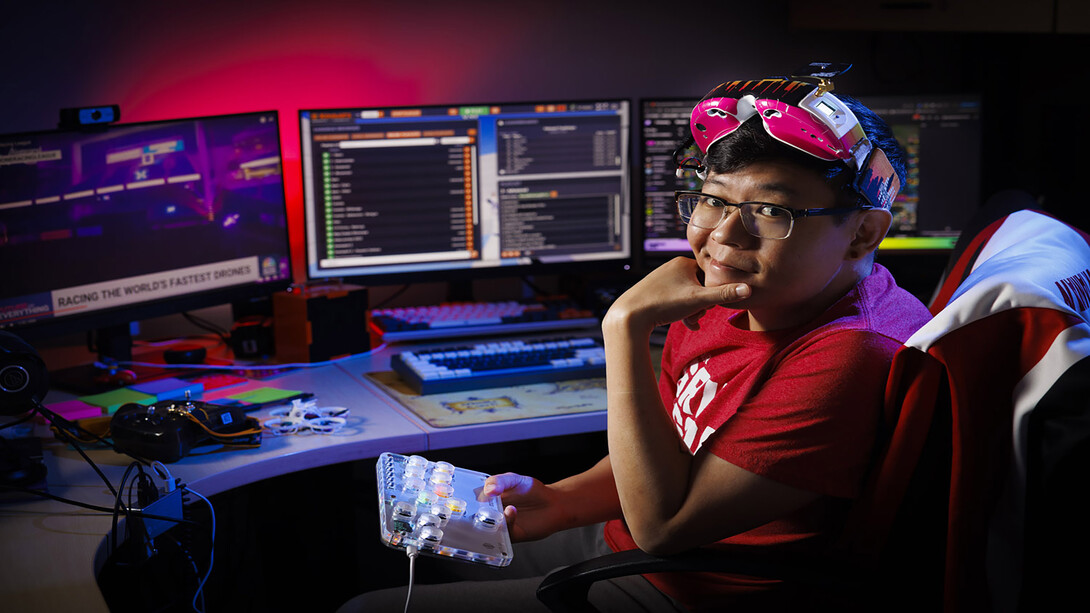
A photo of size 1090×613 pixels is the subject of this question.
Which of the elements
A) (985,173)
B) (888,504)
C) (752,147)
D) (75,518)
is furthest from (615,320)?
(985,173)

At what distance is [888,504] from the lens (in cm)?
112

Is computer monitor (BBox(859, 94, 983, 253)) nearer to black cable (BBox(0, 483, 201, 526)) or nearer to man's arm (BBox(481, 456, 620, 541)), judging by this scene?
man's arm (BBox(481, 456, 620, 541))

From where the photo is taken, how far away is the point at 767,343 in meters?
1.24

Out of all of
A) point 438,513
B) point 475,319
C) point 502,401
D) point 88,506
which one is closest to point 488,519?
point 438,513

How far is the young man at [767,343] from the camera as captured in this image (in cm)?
111

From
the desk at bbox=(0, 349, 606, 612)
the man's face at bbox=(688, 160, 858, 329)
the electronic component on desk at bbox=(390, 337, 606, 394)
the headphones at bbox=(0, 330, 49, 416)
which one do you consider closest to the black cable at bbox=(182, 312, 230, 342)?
the desk at bbox=(0, 349, 606, 612)

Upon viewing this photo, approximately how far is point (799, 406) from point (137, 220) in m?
1.35

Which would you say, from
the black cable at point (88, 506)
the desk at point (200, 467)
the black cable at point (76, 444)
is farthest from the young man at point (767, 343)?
the black cable at point (76, 444)

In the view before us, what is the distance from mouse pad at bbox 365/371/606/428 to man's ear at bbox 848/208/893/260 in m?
0.63

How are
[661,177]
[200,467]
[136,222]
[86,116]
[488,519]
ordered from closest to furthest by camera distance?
[488,519] < [200,467] < [86,116] < [136,222] < [661,177]

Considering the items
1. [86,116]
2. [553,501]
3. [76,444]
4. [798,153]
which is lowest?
[553,501]

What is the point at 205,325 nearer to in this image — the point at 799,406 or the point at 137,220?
the point at 137,220

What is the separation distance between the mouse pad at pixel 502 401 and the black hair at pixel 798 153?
63 centimetres

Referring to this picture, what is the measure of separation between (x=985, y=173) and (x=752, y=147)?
68.7 inches
